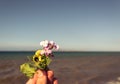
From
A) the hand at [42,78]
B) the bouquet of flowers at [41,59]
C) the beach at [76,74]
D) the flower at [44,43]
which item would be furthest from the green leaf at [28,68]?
the beach at [76,74]

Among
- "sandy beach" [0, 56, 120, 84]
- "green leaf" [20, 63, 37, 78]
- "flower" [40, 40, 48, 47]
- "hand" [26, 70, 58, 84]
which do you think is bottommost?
"sandy beach" [0, 56, 120, 84]

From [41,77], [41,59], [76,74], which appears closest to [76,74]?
[76,74]

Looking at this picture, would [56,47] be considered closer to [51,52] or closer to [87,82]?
[51,52]

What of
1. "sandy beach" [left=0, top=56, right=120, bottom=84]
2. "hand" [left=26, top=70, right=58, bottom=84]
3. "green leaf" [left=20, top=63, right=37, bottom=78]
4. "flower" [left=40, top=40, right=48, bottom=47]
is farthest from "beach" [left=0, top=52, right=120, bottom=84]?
"flower" [left=40, top=40, right=48, bottom=47]

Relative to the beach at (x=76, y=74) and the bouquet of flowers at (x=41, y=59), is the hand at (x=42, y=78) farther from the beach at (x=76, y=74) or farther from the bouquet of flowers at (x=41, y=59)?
the beach at (x=76, y=74)

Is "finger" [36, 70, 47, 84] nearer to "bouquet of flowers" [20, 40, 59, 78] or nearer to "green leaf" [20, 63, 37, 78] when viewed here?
"bouquet of flowers" [20, 40, 59, 78]

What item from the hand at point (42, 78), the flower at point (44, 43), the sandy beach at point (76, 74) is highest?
the flower at point (44, 43)
